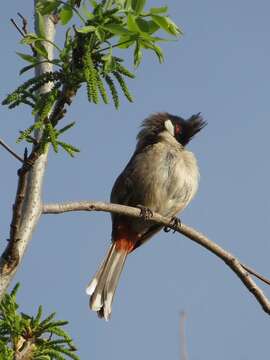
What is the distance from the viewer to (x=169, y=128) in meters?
6.76

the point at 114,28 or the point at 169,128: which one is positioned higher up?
the point at 169,128

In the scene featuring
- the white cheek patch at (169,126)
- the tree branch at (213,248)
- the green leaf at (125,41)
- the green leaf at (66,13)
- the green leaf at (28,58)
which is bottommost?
the tree branch at (213,248)

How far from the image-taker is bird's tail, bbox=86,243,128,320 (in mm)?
5758

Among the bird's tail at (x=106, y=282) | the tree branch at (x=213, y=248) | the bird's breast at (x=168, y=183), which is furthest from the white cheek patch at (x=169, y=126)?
the tree branch at (x=213, y=248)

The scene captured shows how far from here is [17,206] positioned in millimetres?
2398

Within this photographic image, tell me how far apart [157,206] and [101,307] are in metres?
1.03

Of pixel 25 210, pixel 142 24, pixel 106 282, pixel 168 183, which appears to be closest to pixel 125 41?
pixel 142 24

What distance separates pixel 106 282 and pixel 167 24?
3.85 meters

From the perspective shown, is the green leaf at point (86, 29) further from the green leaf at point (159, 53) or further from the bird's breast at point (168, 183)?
the bird's breast at point (168, 183)

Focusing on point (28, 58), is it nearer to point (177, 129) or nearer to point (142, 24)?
point (142, 24)

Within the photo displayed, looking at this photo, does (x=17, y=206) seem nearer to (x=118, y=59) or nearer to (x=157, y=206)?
(x=118, y=59)

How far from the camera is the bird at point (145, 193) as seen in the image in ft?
19.9

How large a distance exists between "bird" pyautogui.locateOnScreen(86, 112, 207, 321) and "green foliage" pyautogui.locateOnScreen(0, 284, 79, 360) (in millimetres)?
2788

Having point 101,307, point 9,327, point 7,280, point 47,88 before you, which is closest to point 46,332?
point 9,327
